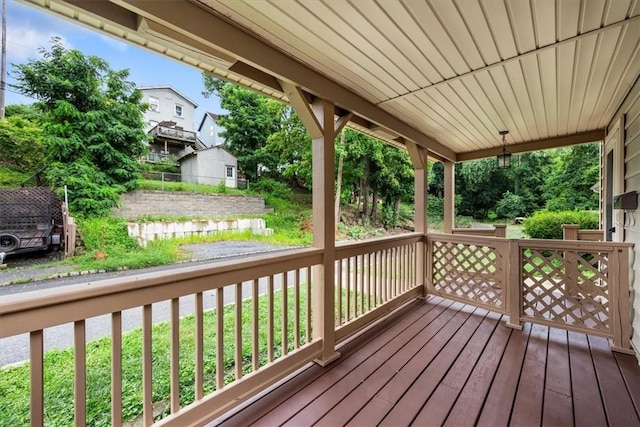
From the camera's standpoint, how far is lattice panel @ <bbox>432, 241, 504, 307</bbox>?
3.06m

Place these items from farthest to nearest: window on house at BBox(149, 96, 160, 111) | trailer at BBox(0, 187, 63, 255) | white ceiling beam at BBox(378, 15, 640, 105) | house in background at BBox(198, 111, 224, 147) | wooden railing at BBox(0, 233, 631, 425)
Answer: house in background at BBox(198, 111, 224, 147), window on house at BBox(149, 96, 160, 111), trailer at BBox(0, 187, 63, 255), white ceiling beam at BBox(378, 15, 640, 105), wooden railing at BBox(0, 233, 631, 425)

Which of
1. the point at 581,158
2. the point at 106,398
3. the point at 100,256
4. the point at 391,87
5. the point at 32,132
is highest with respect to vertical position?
the point at 581,158

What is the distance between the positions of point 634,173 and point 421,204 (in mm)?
1989

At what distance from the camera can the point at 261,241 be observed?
4273mm

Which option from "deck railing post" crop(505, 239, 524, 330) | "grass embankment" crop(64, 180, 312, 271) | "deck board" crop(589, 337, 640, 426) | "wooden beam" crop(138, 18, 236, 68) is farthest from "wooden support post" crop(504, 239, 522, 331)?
"wooden beam" crop(138, 18, 236, 68)

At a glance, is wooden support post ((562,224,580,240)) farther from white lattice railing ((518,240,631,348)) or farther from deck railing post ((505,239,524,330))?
deck railing post ((505,239,524,330))

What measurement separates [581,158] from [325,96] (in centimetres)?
1617

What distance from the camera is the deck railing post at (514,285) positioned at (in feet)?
9.04

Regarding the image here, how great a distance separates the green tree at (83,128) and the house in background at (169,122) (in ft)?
0.95

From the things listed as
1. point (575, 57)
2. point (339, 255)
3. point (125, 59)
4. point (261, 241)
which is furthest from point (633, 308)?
point (125, 59)

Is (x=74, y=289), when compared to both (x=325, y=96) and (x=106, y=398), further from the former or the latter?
(x=325, y=96)

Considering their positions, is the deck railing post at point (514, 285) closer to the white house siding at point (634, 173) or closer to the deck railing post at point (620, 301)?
the deck railing post at point (620, 301)

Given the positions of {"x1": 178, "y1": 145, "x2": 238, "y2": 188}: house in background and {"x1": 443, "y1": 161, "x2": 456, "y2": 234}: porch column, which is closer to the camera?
{"x1": 178, "y1": 145, "x2": 238, "y2": 188}: house in background

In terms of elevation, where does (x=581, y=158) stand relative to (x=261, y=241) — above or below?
above
